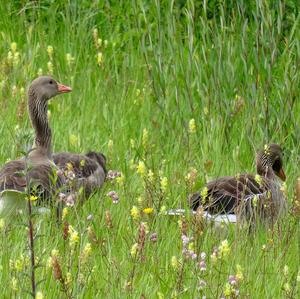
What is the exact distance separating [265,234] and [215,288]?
1.27m

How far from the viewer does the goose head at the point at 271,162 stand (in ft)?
27.4

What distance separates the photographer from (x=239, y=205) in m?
7.11

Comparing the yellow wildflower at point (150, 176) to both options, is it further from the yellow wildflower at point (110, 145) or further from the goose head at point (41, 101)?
the goose head at point (41, 101)

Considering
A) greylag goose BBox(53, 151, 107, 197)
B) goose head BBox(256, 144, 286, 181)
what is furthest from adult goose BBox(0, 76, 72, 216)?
goose head BBox(256, 144, 286, 181)

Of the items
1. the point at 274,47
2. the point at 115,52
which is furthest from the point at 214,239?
the point at 115,52

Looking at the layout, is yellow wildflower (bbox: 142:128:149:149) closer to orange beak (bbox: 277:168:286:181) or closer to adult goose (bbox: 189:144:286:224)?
adult goose (bbox: 189:144:286:224)

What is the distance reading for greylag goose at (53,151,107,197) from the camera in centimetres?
836

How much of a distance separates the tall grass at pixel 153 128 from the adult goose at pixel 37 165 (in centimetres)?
20

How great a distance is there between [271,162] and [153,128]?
4.55ft

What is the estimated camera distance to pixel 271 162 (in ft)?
27.5

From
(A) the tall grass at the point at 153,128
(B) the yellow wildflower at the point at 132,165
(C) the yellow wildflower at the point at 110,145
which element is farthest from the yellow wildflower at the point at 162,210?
(C) the yellow wildflower at the point at 110,145

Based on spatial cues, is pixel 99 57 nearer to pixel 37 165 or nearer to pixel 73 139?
pixel 73 139

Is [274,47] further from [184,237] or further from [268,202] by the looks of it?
[184,237]

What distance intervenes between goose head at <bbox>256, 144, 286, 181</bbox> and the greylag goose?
1.14 m
